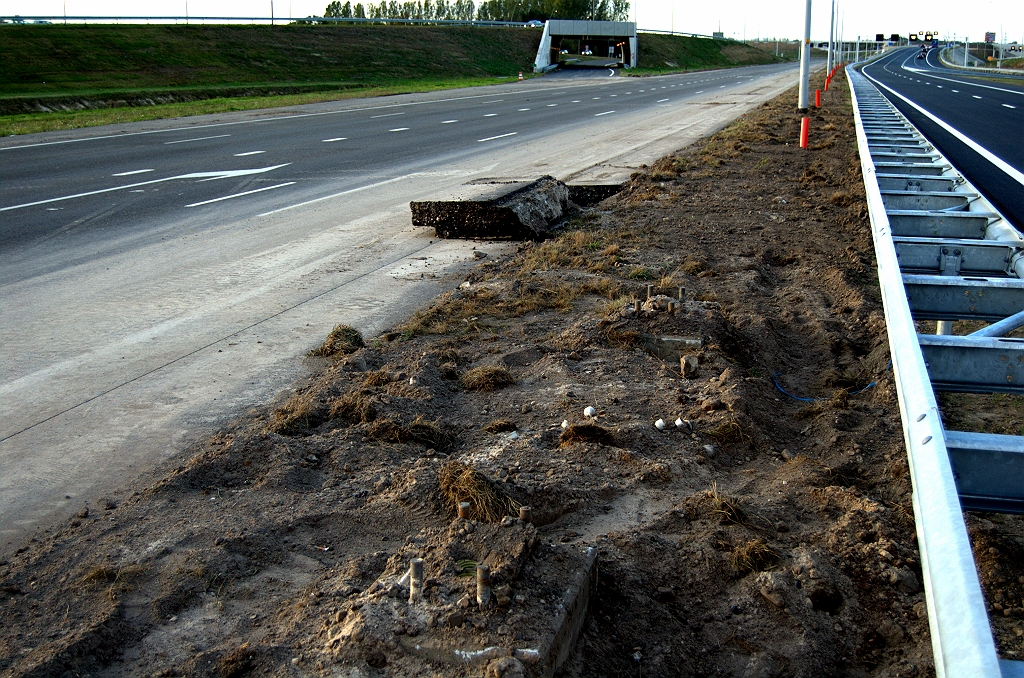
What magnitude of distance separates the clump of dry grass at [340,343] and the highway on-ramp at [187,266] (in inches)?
6.7

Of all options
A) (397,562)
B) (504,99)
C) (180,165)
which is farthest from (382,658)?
(504,99)

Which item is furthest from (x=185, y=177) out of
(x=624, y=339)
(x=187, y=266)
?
(x=624, y=339)

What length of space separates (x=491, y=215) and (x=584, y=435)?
6022mm

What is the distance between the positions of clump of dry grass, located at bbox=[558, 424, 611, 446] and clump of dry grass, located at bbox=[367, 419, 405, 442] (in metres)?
0.79

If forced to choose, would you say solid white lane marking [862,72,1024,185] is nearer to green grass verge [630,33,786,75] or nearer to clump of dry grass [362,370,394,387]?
clump of dry grass [362,370,394,387]

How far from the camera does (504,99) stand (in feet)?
128

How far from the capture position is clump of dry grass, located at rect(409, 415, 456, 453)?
463 cm

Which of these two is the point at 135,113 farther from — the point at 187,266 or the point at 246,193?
the point at 187,266

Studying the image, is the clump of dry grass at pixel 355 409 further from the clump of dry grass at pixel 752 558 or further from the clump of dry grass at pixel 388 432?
the clump of dry grass at pixel 752 558

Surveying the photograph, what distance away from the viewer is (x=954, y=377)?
12.3ft

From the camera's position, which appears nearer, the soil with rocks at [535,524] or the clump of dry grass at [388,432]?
the soil with rocks at [535,524]

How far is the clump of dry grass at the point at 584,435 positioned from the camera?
4.60 m

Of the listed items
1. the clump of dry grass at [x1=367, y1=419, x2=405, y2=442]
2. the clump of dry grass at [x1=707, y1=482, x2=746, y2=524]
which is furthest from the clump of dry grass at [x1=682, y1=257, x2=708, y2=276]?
the clump of dry grass at [x1=707, y1=482, x2=746, y2=524]

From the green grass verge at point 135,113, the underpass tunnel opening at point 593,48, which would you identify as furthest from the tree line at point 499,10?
the green grass verge at point 135,113
